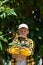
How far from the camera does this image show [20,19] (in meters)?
4.63

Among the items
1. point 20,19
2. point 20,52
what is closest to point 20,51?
point 20,52

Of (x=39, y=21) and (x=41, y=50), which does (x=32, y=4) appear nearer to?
(x=39, y=21)

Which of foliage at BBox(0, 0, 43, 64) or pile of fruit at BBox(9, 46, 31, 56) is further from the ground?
pile of fruit at BBox(9, 46, 31, 56)

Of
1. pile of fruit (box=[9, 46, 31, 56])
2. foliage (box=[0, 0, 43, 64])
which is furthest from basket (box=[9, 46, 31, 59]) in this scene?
foliage (box=[0, 0, 43, 64])

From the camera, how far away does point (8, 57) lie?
4.92 m

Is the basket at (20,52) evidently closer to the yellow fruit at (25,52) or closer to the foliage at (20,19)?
the yellow fruit at (25,52)

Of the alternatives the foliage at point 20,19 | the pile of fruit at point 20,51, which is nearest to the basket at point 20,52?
the pile of fruit at point 20,51

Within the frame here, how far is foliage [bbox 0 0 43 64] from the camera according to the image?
13.6 ft

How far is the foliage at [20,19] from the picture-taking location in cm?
416

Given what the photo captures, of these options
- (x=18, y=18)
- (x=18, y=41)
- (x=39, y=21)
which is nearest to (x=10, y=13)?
(x=18, y=18)

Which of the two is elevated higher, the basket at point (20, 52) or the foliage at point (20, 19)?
the basket at point (20, 52)

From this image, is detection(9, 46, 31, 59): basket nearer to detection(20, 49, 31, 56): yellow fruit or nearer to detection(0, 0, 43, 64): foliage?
detection(20, 49, 31, 56): yellow fruit

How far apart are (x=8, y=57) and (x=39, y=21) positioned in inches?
38.1

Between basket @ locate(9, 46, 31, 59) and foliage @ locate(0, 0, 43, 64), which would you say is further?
foliage @ locate(0, 0, 43, 64)
